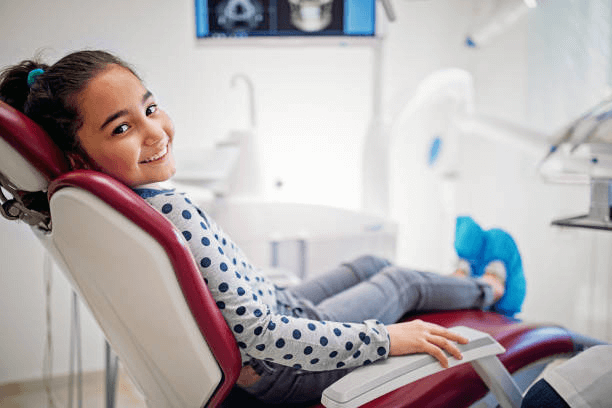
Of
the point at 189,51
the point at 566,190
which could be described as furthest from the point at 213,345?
the point at 566,190

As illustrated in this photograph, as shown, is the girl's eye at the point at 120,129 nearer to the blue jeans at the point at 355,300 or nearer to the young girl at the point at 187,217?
the young girl at the point at 187,217

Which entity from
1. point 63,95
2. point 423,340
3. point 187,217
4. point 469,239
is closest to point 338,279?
point 469,239

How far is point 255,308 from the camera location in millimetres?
793

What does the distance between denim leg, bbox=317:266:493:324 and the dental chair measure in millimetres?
256

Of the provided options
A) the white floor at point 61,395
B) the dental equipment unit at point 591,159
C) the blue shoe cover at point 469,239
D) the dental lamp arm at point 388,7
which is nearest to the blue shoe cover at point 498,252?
the blue shoe cover at point 469,239

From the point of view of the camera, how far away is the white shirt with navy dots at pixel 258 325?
78 cm

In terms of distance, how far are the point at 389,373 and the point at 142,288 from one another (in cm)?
39

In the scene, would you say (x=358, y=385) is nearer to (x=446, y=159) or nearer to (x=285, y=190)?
(x=446, y=159)

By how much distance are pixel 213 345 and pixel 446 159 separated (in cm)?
151

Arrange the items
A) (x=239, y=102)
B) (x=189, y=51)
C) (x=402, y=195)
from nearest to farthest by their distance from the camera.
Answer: (x=189, y=51) → (x=239, y=102) → (x=402, y=195)

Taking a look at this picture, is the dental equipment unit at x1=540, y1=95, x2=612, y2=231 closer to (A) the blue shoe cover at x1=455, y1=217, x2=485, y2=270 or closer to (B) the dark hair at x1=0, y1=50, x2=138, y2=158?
(A) the blue shoe cover at x1=455, y1=217, x2=485, y2=270

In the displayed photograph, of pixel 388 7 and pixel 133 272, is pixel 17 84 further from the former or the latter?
pixel 388 7

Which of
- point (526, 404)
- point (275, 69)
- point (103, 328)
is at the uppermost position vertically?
point (275, 69)

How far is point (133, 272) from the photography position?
70 centimetres
